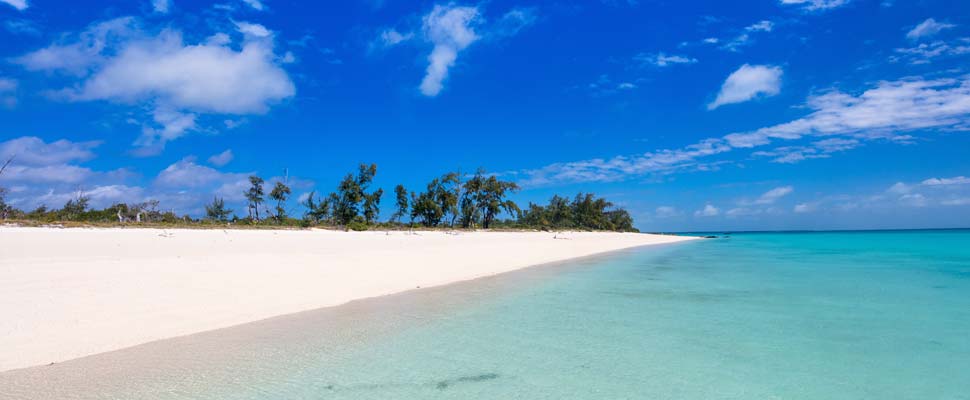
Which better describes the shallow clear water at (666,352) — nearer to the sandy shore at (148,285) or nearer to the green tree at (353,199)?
the sandy shore at (148,285)

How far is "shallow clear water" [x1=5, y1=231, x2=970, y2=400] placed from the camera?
4086 millimetres

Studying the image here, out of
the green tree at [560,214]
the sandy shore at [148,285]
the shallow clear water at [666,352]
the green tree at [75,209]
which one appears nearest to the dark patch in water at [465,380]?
the shallow clear water at [666,352]

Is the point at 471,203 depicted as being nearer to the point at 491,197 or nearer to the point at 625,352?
the point at 491,197

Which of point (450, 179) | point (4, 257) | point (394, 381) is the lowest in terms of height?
point (394, 381)

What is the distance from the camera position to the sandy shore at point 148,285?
5.02 metres

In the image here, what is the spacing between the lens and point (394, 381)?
14.0 feet

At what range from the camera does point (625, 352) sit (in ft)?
17.4

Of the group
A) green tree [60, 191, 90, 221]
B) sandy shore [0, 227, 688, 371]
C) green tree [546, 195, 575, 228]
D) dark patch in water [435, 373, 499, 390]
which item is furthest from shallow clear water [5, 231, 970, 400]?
green tree [546, 195, 575, 228]

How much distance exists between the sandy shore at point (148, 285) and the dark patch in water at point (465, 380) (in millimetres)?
3714

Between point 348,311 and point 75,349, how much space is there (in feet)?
11.2

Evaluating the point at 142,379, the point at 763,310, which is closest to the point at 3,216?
the point at 142,379

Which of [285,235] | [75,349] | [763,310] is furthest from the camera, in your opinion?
[285,235]

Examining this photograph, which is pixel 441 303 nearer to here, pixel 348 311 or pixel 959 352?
pixel 348 311

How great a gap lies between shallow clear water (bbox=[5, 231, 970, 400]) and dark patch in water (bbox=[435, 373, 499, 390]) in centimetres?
2
